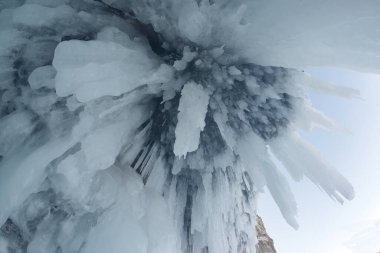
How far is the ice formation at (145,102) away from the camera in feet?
7.52

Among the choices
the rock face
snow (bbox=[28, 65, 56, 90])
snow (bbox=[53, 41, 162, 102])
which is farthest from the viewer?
the rock face

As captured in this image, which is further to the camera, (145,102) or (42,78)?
(145,102)

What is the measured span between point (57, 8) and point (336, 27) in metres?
1.84

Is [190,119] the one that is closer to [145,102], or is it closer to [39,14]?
[145,102]

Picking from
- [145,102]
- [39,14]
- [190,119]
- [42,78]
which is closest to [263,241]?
[145,102]

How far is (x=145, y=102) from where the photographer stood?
2.97 m

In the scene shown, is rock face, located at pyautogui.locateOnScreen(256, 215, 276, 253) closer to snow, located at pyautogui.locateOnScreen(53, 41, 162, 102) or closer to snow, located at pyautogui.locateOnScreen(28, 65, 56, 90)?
snow, located at pyautogui.locateOnScreen(53, 41, 162, 102)

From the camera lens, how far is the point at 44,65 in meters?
2.66

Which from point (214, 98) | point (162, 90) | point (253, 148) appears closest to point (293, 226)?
point (253, 148)

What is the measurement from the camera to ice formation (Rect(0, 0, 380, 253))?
7.52 ft

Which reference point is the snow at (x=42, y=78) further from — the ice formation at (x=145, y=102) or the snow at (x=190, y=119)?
the snow at (x=190, y=119)

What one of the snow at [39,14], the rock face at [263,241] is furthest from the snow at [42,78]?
the rock face at [263,241]

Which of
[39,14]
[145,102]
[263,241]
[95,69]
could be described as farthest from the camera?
[263,241]

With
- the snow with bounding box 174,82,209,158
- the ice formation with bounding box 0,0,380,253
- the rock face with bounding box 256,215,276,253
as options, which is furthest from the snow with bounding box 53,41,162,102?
the rock face with bounding box 256,215,276,253
